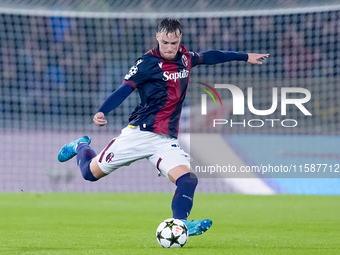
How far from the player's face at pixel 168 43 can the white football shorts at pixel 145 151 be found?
762 mm

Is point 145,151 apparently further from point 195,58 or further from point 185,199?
point 195,58

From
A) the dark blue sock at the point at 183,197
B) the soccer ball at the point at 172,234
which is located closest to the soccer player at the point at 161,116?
the dark blue sock at the point at 183,197

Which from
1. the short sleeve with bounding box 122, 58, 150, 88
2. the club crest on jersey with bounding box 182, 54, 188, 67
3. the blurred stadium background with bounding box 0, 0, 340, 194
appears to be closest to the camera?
the short sleeve with bounding box 122, 58, 150, 88

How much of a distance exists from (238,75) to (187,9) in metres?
1.80

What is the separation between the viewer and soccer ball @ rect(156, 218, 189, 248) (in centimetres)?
641

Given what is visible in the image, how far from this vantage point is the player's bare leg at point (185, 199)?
6.73 metres

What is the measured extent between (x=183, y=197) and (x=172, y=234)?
478 mm

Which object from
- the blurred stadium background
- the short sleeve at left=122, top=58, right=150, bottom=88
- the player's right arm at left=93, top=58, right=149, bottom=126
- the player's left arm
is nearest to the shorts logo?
the player's right arm at left=93, top=58, right=149, bottom=126

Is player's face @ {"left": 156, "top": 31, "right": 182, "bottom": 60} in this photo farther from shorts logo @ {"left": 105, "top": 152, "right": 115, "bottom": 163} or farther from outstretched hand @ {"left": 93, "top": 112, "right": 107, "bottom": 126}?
shorts logo @ {"left": 105, "top": 152, "right": 115, "bottom": 163}

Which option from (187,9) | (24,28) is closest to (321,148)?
(187,9)

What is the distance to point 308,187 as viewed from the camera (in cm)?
1418

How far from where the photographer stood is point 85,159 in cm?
779

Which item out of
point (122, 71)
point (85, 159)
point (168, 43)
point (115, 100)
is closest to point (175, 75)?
point (168, 43)

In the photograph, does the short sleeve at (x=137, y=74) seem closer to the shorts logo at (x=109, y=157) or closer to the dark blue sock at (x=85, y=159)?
the shorts logo at (x=109, y=157)
